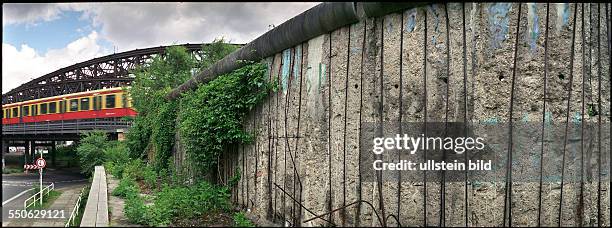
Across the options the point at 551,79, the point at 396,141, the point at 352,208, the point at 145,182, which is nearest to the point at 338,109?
the point at 396,141

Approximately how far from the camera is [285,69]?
17.4ft

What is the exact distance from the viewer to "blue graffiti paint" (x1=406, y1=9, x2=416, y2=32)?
12.7 ft

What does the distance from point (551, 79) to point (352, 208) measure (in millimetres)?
2073

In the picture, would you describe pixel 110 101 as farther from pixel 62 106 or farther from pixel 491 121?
pixel 491 121

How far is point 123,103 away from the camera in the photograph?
20.4 m

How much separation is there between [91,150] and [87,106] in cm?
248

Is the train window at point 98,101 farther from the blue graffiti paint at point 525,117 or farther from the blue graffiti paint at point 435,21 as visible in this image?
the blue graffiti paint at point 525,117

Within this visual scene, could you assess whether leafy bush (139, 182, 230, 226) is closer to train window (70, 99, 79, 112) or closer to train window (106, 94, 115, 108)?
train window (106, 94, 115, 108)

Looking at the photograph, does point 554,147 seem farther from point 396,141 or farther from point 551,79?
point 396,141

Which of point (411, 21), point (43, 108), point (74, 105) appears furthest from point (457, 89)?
point (43, 108)

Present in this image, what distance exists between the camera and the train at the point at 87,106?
20.4 meters

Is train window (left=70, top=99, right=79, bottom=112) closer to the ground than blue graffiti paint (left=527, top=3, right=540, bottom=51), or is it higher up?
closer to the ground

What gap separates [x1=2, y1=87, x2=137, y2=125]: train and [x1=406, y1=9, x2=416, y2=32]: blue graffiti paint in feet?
58.9

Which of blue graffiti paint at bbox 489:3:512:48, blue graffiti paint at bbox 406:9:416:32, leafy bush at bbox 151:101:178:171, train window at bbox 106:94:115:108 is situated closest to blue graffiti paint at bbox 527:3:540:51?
blue graffiti paint at bbox 489:3:512:48
